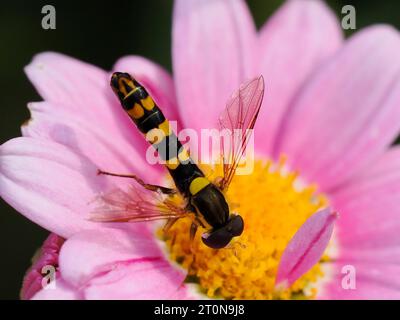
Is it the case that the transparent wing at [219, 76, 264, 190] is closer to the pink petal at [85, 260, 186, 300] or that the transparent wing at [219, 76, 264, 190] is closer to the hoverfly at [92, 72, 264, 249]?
the hoverfly at [92, 72, 264, 249]

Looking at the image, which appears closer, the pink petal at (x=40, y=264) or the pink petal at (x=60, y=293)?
the pink petal at (x=60, y=293)

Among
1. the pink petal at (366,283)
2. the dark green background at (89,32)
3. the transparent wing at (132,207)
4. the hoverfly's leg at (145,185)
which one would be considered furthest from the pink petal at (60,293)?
the dark green background at (89,32)

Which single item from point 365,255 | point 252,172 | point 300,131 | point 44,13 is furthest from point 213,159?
point 44,13

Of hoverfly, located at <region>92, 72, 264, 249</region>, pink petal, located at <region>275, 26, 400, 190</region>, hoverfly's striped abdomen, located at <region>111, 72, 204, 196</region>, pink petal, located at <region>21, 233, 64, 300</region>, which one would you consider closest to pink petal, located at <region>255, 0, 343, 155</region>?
pink petal, located at <region>275, 26, 400, 190</region>

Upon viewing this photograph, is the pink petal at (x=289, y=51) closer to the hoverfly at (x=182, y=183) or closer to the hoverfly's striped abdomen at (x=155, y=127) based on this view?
the hoverfly at (x=182, y=183)

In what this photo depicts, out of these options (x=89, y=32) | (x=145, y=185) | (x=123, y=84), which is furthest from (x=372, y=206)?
(x=89, y=32)

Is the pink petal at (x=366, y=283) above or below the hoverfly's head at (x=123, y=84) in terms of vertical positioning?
below
